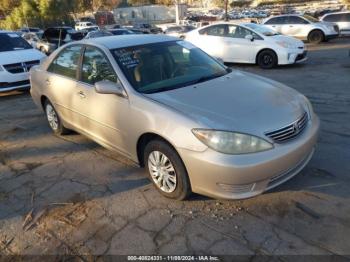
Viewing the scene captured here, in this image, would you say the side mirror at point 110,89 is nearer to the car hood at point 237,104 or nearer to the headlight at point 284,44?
the car hood at point 237,104

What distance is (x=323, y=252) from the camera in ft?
8.91

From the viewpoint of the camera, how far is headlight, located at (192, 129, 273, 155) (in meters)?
2.96

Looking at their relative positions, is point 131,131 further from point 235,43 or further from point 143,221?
point 235,43

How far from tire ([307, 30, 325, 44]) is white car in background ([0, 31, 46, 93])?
1353 cm

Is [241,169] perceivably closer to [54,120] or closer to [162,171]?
[162,171]

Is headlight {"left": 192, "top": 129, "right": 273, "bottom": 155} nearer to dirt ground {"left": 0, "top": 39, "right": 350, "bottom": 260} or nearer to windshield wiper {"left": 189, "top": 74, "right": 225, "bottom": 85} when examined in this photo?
dirt ground {"left": 0, "top": 39, "right": 350, "bottom": 260}

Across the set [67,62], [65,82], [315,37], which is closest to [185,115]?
[65,82]

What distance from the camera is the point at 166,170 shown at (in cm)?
343

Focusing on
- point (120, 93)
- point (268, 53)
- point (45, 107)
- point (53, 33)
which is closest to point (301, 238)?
point (120, 93)

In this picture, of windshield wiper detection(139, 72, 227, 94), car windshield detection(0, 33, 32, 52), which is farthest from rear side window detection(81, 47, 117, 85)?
car windshield detection(0, 33, 32, 52)

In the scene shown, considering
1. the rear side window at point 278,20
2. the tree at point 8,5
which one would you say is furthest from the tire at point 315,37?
the tree at point 8,5

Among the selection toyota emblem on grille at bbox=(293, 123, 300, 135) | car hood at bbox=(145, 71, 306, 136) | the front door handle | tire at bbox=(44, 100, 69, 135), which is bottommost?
tire at bbox=(44, 100, 69, 135)

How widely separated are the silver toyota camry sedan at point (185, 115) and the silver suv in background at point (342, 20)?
17845mm

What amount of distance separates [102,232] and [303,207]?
1.90 metres
